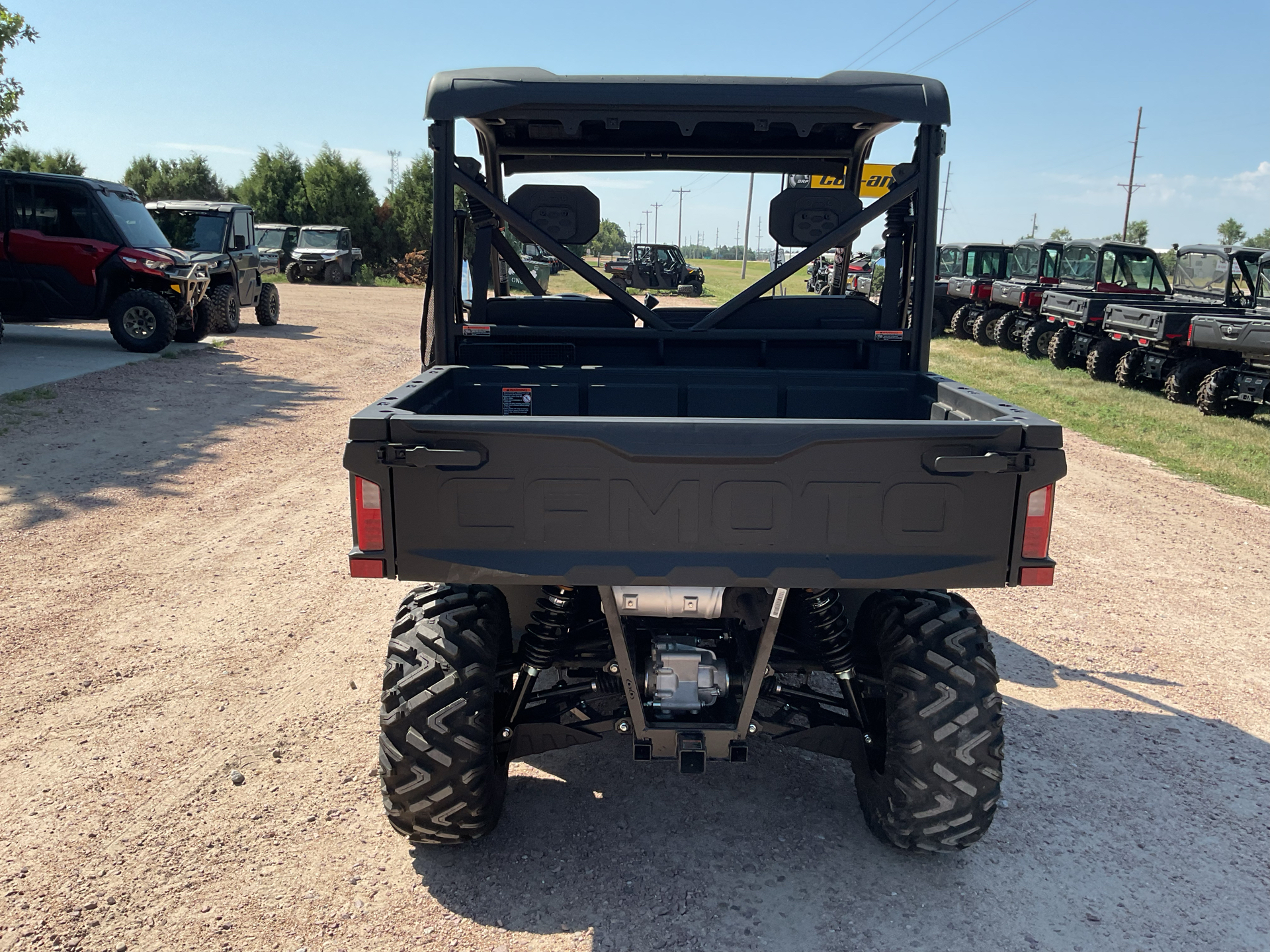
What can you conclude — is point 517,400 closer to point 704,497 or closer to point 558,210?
point 558,210

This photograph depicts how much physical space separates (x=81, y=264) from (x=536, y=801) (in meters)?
13.2

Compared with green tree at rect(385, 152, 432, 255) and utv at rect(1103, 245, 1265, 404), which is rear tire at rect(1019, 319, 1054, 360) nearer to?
utv at rect(1103, 245, 1265, 404)

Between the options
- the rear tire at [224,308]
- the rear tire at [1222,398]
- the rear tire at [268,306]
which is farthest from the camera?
the rear tire at [268,306]

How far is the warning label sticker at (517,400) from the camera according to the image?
381 cm

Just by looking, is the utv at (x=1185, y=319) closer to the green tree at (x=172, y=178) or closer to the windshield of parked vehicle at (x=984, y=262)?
the windshield of parked vehicle at (x=984, y=262)

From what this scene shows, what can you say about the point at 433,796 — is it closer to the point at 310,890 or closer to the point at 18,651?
the point at 310,890

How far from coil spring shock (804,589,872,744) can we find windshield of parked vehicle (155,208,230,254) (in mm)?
16321

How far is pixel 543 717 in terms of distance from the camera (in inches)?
124

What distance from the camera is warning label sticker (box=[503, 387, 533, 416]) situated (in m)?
3.81

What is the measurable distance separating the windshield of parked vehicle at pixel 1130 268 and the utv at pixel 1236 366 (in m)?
5.05

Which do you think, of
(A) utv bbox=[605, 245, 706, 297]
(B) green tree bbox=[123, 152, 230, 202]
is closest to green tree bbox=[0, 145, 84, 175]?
(B) green tree bbox=[123, 152, 230, 202]

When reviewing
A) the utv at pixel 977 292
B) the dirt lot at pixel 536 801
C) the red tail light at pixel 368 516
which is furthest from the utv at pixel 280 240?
the red tail light at pixel 368 516

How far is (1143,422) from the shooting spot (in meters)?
12.2

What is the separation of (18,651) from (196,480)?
11.3 feet
